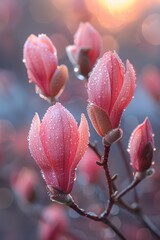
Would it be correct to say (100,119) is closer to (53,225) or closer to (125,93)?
(125,93)

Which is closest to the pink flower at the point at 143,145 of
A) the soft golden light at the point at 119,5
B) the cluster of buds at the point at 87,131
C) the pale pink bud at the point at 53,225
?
the cluster of buds at the point at 87,131

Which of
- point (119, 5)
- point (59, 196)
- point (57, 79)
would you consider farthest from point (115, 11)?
point (59, 196)

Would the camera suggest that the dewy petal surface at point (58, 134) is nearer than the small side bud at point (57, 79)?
Yes

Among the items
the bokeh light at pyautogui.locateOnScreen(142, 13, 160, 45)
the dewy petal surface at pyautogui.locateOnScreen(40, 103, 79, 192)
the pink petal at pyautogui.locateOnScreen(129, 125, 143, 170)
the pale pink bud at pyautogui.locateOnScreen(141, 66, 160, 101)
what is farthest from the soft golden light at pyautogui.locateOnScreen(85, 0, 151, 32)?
the dewy petal surface at pyautogui.locateOnScreen(40, 103, 79, 192)

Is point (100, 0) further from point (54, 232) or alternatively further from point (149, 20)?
point (54, 232)

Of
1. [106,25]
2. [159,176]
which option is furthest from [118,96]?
[106,25]

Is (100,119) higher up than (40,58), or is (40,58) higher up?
(40,58)

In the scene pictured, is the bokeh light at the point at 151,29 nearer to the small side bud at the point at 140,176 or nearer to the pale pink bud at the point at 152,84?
the pale pink bud at the point at 152,84
